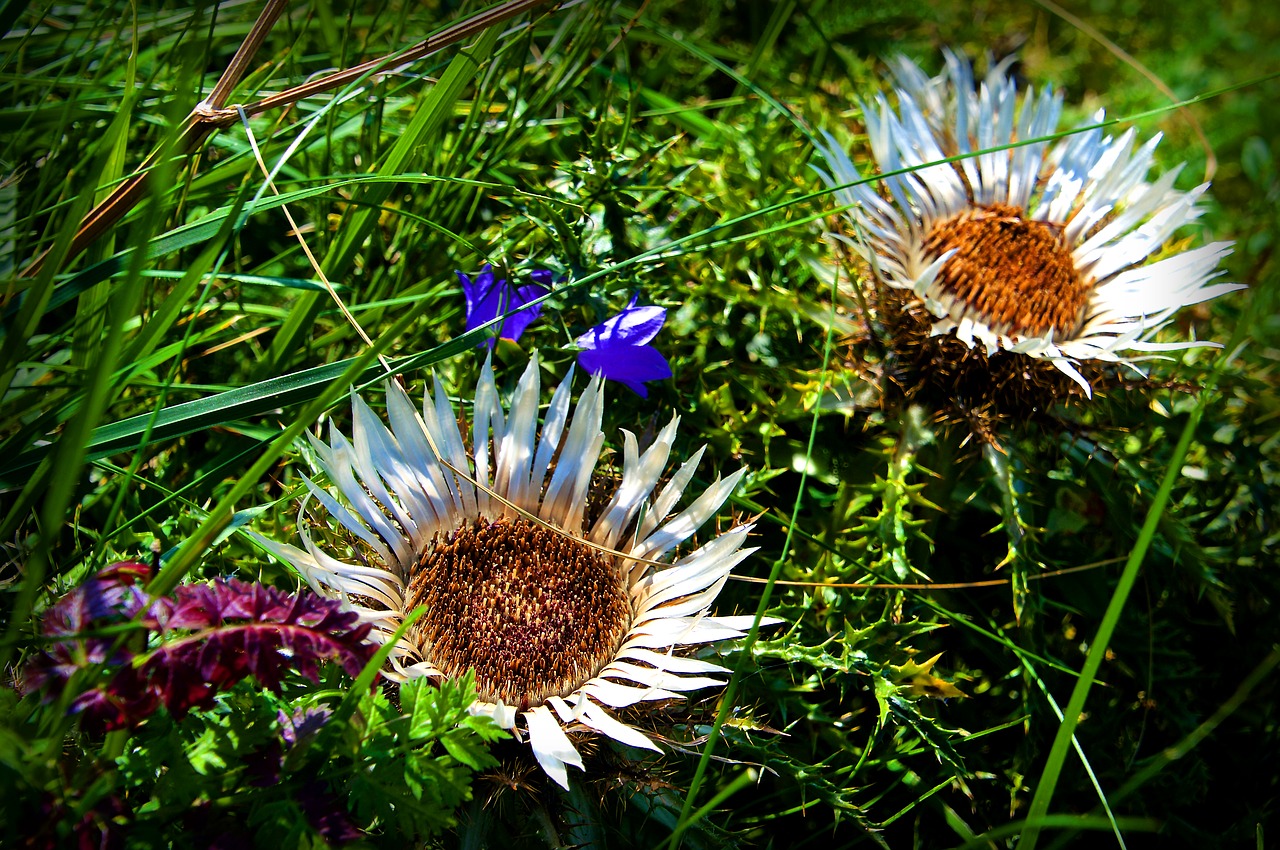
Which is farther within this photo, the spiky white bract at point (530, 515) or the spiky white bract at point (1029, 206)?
the spiky white bract at point (1029, 206)

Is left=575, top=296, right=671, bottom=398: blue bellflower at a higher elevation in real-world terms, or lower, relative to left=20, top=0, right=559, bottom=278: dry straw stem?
→ lower

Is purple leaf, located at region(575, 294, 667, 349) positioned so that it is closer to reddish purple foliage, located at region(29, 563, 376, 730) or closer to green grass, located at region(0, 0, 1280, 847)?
green grass, located at region(0, 0, 1280, 847)

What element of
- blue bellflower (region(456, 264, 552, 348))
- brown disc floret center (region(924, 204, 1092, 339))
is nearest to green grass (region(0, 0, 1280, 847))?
blue bellflower (region(456, 264, 552, 348))

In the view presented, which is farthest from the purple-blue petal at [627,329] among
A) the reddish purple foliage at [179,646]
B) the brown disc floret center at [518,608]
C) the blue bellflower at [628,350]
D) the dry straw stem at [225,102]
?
the reddish purple foliage at [179,646]

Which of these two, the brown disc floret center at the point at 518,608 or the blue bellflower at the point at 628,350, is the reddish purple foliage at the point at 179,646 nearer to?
the brown disc floret center at the point at 518,608

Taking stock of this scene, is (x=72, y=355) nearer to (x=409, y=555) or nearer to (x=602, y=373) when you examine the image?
(x=409, y=555)

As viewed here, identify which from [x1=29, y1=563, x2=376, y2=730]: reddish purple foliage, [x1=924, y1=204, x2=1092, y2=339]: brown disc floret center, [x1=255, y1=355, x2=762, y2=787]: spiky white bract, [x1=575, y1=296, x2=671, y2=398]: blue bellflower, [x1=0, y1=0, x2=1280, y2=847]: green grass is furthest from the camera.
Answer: [x1=924, y1=204, x2=1092, y2=339]: brown disc floret center

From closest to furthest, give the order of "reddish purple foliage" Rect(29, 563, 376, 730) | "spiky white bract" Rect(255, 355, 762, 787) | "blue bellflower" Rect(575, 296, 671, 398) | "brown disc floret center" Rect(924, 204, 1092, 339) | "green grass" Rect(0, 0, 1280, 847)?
"reddish purple foliage" Rect(29, 563, 376, 730) → "spiky white bract" Rect(255, 355, 762, 787) → "green grass" Rect(0, 0, 1280, 847) → "blue bellflower" Rect(575, 296, 671, 398) → "brown disc floret center" Rect(924, 204, 1092, 339)
